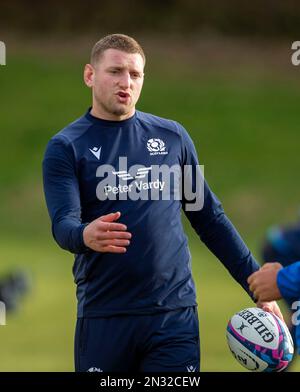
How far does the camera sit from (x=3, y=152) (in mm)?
33562

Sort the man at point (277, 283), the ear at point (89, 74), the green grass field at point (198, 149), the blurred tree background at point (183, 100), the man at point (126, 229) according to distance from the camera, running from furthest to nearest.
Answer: the blurred tree background at point (183, 100) → the green grass field at point (198, 149) → the ear at point (89, 74) → the man at point (126, 229) → the man at point (277, 283)

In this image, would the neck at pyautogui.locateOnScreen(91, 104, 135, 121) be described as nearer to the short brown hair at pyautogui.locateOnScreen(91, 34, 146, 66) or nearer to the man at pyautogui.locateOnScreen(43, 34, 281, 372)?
the man at pyautogui.locateOnScreen(43, 34, 281, 372)

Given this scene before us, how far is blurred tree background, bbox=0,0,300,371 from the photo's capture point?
2561 cm

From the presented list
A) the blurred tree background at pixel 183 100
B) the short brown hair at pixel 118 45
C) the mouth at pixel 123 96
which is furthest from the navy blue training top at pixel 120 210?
the blurred tree background at pixel 183 100

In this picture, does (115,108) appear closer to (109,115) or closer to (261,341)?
(109,115)

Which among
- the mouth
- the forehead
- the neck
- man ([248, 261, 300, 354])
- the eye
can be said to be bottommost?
man ([248, 261, 300, 354])

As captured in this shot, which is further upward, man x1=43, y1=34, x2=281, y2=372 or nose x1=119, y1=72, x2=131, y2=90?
nose x1=119, y1=72, x2=131, y2=90

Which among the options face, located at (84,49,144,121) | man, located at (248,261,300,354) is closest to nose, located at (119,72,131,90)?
face, located at (84,49,144,121)

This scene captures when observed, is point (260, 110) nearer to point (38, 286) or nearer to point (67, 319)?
point (38, 286)

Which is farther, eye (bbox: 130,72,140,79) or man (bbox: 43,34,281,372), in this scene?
eye (bbox: 130,72,140,79)

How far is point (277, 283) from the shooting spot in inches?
269

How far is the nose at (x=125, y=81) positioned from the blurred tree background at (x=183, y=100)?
11.5m

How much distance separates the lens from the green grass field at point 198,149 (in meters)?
20.6

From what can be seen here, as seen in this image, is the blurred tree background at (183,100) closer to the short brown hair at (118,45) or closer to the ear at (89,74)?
the ear at (89,74)
